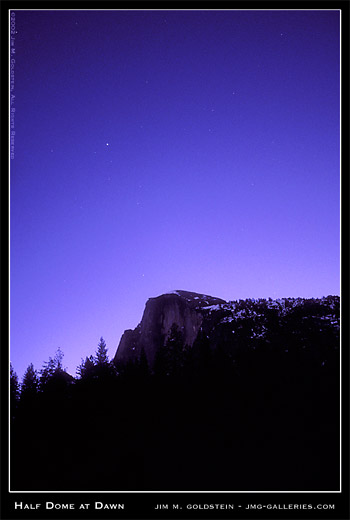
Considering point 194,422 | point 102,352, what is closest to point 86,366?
point 102,352

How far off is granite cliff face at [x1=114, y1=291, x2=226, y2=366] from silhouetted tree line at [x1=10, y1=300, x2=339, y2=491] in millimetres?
18129

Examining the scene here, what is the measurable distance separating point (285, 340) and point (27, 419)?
106 ft

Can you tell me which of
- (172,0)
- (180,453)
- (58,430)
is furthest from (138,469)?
(172,0)

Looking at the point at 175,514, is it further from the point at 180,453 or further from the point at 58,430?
the point at 58,430

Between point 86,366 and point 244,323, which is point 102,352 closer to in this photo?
point 86,366

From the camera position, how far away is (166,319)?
64.4m

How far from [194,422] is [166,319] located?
120 ft

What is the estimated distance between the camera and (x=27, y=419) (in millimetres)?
33594

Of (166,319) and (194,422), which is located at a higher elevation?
(166,319)

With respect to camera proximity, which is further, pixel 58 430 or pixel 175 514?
pixel 58 430

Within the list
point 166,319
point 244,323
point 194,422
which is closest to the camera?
point 194,422

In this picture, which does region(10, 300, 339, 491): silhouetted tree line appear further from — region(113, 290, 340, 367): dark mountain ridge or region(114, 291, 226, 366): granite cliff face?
region(114, 291, 226, 366): granite cliff face

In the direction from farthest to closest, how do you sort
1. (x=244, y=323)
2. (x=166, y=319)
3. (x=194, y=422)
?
1. (x=166, y=319)
2. (x=244, y=323)
3. (x=194, y=422)

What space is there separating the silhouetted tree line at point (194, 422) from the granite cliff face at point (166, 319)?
18129 millimetres
